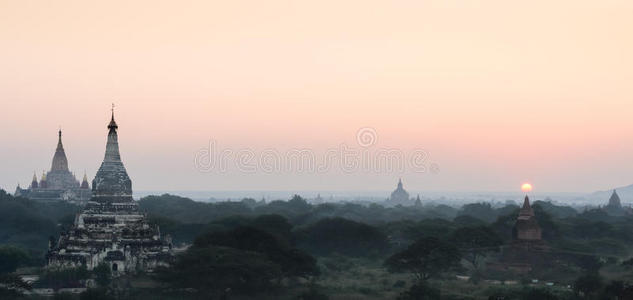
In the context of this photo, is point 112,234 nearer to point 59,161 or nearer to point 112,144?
point 112,144

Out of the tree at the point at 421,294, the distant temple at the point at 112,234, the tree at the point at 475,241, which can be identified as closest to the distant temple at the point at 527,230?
the tree at the point at 475,241

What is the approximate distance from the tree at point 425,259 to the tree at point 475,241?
38.7 ft

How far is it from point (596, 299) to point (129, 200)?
34.8 meters

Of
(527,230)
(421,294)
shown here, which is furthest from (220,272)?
(527,230)

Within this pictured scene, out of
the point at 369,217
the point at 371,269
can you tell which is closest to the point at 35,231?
the point at 371,269

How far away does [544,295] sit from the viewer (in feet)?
173

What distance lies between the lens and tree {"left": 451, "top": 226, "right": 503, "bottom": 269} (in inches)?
3250

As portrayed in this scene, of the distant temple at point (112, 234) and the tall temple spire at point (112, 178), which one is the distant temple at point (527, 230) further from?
the tall temple spire at point (112, 178)

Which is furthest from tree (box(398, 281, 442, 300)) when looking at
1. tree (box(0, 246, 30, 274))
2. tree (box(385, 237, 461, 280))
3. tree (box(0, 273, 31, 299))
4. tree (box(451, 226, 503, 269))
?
tree (box(0, 246, 30, 274))

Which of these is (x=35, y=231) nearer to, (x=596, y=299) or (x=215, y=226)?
(x=215, y=226)

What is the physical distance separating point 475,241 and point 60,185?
8324 cm

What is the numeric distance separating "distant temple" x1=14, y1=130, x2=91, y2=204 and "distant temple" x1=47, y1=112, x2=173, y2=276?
7427 cm

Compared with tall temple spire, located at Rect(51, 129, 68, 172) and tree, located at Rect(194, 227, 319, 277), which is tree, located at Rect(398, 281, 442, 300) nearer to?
tree, located at Rect(194, 227, 319, 277)

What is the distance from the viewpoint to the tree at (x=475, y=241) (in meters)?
82.6
